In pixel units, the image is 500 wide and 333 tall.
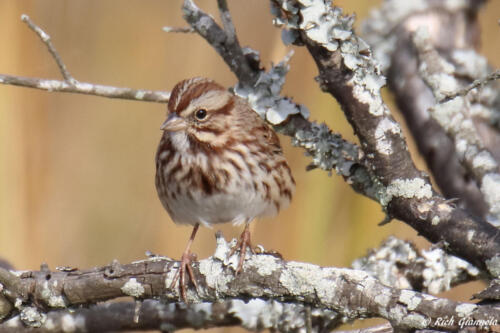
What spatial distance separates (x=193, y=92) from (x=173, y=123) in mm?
121

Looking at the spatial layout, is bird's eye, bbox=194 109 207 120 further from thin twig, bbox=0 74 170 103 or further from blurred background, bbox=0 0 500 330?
blurred background, bbox=0 0 500 330

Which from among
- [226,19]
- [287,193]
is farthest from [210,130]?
[226,19]

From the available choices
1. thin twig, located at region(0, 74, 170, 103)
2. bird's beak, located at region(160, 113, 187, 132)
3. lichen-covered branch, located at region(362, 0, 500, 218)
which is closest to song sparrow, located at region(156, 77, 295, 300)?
bird's beak, located at region(160, 113, 187, 132)

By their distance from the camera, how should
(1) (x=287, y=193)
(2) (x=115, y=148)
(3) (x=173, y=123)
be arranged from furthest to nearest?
(2) (x=115, y=148), (1) (x=287, y=193), (3) (x=173, y=123)

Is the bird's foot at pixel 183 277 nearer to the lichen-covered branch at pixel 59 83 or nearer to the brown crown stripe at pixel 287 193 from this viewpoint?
the lichen-covered branch at pixel 59 83

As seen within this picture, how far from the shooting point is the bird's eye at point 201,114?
8.52 feet

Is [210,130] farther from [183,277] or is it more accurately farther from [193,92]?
[183,277]

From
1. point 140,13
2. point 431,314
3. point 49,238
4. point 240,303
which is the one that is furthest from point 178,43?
point 431,314

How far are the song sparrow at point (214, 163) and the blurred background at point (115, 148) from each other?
66 centimetres

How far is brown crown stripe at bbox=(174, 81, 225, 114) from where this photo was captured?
2496 mm

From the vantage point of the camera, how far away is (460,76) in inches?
119

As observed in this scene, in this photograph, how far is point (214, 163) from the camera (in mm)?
2598

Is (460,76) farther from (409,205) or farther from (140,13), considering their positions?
(140,13)

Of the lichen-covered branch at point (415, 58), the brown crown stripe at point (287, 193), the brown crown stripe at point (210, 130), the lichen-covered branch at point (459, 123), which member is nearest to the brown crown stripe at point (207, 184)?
the brown crown stripe at point (210, 130)
